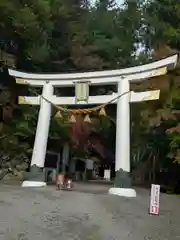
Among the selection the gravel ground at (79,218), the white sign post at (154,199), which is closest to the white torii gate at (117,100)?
the gravel ground at (79,218)

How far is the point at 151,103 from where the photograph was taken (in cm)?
1347

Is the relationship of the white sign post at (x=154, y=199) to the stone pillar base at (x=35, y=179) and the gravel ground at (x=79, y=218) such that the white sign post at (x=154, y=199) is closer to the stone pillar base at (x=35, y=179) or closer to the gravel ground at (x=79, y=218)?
the gravel ground at (x=79, y=218)

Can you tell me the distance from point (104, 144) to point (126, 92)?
338 inches

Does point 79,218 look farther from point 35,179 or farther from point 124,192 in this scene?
point 35,179

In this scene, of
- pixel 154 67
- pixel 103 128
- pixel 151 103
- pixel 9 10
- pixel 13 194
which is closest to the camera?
pixel 13 194

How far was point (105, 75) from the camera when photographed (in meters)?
12.2

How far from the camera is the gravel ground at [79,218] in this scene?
246 inches

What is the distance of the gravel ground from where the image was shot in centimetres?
624

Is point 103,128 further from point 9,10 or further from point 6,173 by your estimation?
point 9,10

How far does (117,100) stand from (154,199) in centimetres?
452

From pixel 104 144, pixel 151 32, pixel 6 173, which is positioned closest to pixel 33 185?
pixel 6 173

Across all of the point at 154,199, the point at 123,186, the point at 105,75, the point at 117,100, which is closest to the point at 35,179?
the point at 123,186

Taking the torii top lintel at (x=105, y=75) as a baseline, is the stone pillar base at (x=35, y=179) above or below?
below

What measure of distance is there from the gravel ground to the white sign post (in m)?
0.16
